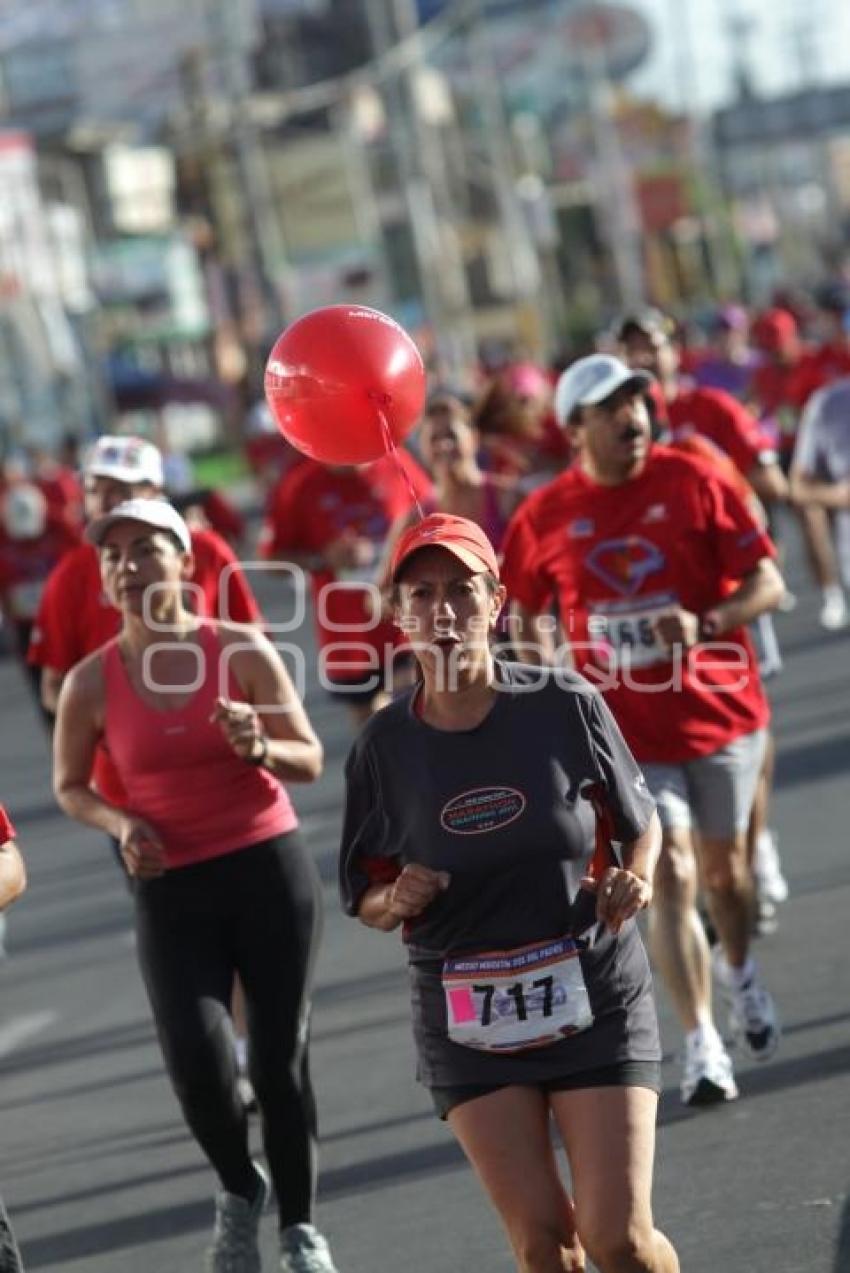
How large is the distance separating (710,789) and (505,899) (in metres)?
2.84

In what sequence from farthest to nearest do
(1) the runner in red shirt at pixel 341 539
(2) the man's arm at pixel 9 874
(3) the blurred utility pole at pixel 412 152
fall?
(3) the blurred utility pole at pixel 412 152, (1) the runner in red shirt at pixel 341 539, (2) the man's arm at pixel 9 874

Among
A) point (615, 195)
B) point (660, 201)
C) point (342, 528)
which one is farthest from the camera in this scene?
point (660, 201)

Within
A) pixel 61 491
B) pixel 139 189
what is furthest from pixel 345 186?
pixel 61 491

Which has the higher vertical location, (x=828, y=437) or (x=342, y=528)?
(x=342, y=528)

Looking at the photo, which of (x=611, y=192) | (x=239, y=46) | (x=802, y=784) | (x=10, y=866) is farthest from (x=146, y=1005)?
(x=611, y=192)

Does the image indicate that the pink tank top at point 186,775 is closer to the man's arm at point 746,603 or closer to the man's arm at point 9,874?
the man's arm at point 9,874

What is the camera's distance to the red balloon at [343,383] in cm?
607

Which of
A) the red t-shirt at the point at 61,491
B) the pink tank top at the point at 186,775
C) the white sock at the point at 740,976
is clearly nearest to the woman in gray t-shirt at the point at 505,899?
the pink tank top at the point at 186,775

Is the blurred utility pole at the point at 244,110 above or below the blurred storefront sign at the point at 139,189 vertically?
above

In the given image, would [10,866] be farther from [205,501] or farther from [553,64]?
[553,64]

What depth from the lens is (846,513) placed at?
15.5m

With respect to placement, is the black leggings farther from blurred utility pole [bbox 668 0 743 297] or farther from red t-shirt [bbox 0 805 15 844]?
blurred utility pole [bbox 668 0 743 297]

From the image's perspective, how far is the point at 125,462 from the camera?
891 cm

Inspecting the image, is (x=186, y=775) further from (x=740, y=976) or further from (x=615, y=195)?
→ (x=615, y=195)
